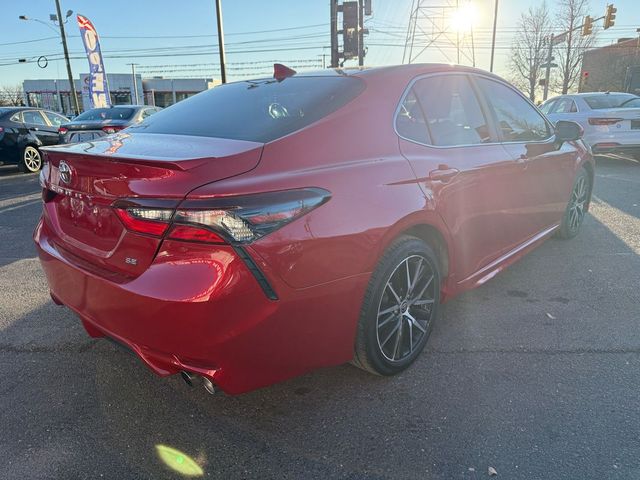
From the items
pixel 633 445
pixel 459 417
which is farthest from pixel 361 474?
pixel 633 445

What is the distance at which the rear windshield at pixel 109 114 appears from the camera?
1070 centimetres

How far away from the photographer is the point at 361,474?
6.49ft

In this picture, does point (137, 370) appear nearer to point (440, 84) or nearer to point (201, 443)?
point (201, 443)

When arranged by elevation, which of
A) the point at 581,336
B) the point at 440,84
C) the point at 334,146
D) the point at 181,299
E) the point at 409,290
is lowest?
the point at 581,336

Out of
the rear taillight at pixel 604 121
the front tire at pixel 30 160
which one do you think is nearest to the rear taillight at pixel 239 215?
the rear taillight at pixel 604 121

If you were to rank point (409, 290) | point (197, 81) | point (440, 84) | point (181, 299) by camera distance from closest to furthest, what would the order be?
1. point (181, 299)
2. point (409, 290)
3. point (440, 84)
4. point (197, 81)

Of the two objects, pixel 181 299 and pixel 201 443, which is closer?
pixel 181 299

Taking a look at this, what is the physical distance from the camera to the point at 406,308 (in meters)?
2.64

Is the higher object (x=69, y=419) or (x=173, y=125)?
(x=173, y=125)

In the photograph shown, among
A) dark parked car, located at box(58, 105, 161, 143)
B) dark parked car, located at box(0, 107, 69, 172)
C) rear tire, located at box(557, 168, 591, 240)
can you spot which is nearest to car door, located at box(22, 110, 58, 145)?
dark parked car, located at box(0, 107, 69, 172)

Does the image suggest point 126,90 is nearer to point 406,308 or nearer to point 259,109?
point 259,109

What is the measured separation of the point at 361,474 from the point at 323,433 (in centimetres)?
30

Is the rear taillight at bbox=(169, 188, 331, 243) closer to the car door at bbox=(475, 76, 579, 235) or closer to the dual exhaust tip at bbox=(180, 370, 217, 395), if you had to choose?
the dual exhaust tip at bbox=(180, 370, 217, 395)

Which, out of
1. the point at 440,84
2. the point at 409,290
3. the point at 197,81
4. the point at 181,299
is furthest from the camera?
the point at 197,81
